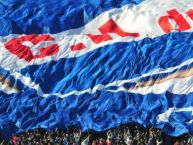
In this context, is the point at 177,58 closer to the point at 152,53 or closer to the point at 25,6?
the point at 152,53

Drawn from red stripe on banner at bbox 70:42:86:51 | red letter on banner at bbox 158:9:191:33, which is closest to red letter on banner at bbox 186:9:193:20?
red letter on banner at bbox 158:9:191:33

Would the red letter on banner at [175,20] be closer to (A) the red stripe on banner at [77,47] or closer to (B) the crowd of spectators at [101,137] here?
(A) the red stripe on banner at [77,47]

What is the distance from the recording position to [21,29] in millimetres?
33750

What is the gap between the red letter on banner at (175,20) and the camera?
32.5m

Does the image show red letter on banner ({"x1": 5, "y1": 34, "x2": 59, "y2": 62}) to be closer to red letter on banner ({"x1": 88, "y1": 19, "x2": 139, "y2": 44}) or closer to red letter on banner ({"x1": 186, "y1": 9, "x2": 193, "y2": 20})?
red letter on banner ({"x1": 88, "y1": 19, "x2": 139, "y2": 44})

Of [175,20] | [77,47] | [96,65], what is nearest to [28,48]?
[77,47]

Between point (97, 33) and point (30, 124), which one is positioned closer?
point (30, 124)

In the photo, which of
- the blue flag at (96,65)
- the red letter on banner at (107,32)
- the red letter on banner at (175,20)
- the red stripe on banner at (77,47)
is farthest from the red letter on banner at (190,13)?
the red stripe on banner at (77,47)

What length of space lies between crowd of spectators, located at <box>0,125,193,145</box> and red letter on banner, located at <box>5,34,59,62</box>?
3.66m

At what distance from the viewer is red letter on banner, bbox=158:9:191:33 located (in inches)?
1278

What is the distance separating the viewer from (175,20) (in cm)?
3269

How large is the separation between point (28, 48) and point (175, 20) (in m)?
6.38

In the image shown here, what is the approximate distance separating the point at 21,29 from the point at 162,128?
8.20 m

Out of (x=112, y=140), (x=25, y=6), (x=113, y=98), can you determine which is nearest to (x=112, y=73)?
(x=113, y=98)
